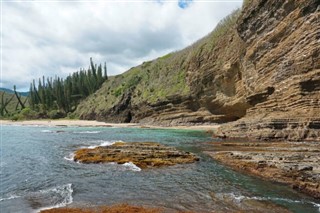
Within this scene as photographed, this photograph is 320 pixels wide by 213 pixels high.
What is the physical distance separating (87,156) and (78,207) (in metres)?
12.4

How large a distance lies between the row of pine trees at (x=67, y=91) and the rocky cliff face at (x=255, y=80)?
54.8 m

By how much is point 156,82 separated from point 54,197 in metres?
78.5

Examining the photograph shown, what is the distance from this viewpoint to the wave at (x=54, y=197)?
14087mm

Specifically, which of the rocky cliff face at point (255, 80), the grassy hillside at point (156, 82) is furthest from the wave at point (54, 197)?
the grassy hillside at point (156, 82)

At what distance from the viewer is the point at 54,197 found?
15219 millimetres

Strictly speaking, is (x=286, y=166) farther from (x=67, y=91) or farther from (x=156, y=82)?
(x=67, y=91)

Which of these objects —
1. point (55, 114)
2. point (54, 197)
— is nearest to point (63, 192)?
point (54, 197)

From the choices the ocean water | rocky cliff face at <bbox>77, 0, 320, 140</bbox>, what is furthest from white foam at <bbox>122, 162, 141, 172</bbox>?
rocky cliff face at <bbox>77, 0, 320, 140</bbox>

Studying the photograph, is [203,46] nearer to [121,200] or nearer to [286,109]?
[286,109]

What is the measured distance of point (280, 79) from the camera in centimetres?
3925

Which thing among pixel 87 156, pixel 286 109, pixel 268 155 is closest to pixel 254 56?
pixel 286 109

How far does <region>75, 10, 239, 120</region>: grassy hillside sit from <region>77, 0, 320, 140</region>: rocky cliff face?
1.72 feet

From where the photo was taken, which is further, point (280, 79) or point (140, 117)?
point (140, 117)

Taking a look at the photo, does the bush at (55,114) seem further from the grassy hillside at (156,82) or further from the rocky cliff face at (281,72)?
the rocky cliff face at (281,72)
